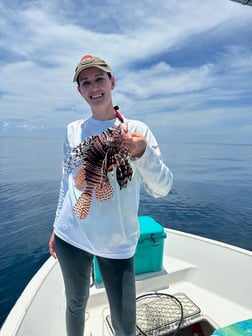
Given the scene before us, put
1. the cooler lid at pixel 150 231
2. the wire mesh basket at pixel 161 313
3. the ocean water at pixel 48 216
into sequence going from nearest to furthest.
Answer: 1. the wire mesh basket at pixel 161 313
2. the cooler lid at pixel 150 231
3. the ocean water at pixel 48 216

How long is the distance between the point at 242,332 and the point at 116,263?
1.49m

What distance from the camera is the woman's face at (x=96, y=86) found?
1900mm

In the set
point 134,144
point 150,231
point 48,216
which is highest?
point 134,144

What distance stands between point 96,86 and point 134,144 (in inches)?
22.9

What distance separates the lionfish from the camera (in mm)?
1711

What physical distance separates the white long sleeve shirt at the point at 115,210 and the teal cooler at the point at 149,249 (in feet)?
6.62

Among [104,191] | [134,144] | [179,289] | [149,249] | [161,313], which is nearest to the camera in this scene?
[134,144]

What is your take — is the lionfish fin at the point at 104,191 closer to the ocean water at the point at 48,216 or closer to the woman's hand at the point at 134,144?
the woman's hand at the point at 134,144

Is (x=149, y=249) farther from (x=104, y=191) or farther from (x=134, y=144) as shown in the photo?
(x=134, y=144)

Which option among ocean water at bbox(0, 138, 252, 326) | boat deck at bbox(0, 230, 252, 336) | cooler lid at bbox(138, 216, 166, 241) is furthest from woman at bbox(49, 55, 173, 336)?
ocean water at bbox(0, 138, 252, 326)

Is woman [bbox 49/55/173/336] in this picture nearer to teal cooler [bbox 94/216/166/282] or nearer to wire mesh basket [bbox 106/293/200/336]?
wire mesh basket [bbox 106/293/200/336]

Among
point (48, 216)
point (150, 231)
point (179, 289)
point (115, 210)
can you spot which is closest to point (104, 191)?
point (115, 210)

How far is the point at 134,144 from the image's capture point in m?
1.67

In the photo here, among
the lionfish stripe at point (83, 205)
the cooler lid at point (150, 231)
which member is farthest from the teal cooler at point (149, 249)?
the lionfish stripe at point (83, 205)
